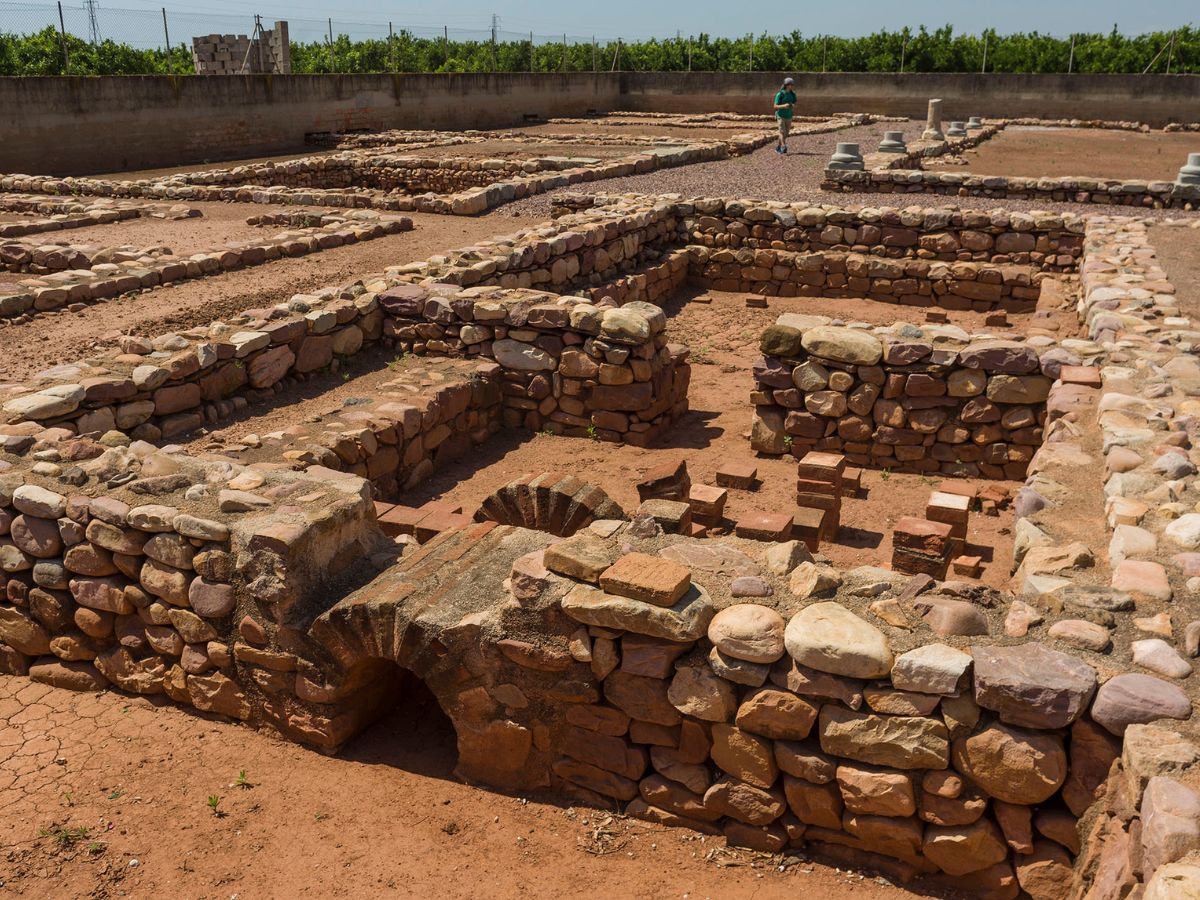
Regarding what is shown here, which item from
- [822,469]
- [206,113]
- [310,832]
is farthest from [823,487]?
[206,113]

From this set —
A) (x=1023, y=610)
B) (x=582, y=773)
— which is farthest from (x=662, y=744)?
(x=1023, y=610)

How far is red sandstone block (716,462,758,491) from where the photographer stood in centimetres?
744

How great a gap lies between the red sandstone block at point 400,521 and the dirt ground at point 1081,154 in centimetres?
1611

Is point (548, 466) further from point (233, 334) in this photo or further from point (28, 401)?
point (28, 401)

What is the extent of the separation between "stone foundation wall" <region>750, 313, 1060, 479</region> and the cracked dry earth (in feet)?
15.4

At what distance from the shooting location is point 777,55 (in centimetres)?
4106

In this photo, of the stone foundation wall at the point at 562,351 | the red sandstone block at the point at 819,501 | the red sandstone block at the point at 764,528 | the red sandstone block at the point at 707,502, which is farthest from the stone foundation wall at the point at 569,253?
the red sandstone block at the point at 764,528

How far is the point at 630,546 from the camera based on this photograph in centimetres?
418

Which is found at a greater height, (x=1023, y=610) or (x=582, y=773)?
(x=1023, y=610)

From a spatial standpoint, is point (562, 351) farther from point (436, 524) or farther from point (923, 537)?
point (923, 537)

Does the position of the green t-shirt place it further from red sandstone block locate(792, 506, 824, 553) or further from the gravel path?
red sandstone block locate(792, 506, 824, 553)

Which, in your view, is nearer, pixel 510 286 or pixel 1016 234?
pixel 510 286

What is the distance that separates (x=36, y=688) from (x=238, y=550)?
1572 mm

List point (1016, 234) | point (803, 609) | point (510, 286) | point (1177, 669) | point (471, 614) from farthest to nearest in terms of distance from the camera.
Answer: point (1016, 234), point (510, 286), point (471, 614), point (803, 609), point (1177, 669)
